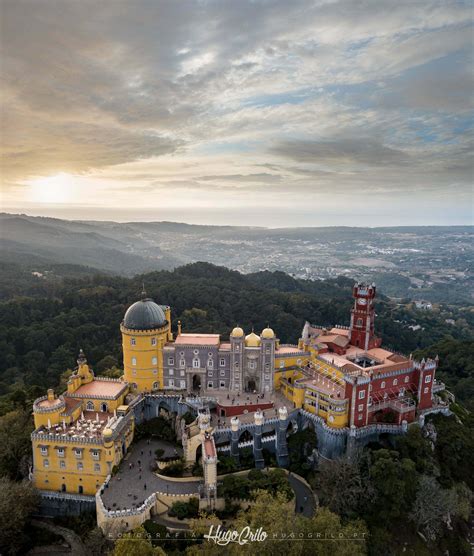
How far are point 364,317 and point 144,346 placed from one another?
27.4 metres

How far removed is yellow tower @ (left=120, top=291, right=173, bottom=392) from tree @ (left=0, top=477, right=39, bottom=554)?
15651mm

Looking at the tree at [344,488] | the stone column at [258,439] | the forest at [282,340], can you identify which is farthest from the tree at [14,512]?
the tree at [344,488]

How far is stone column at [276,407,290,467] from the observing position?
4372cm

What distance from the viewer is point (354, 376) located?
43250mm

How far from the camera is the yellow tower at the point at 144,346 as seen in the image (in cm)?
4909

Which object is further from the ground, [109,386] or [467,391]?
[109,386]

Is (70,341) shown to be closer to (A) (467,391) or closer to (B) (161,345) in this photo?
(B) (161,345)

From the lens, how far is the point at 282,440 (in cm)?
4416

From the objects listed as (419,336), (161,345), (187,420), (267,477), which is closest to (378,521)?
(267,477)

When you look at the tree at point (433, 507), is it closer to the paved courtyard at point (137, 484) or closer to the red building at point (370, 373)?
the red building at point (370, 373)

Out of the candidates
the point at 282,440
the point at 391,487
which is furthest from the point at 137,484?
the point at 391,487

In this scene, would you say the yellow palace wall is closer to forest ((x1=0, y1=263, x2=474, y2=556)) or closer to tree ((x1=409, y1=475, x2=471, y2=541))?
forest ((x1=0, y1=263, x2=474, y2=556))

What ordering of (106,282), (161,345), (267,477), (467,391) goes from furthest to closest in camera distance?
1. (106,282)
2. (467,391)
3. (161,345)
4. (267,477)

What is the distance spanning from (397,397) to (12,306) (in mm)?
75996
